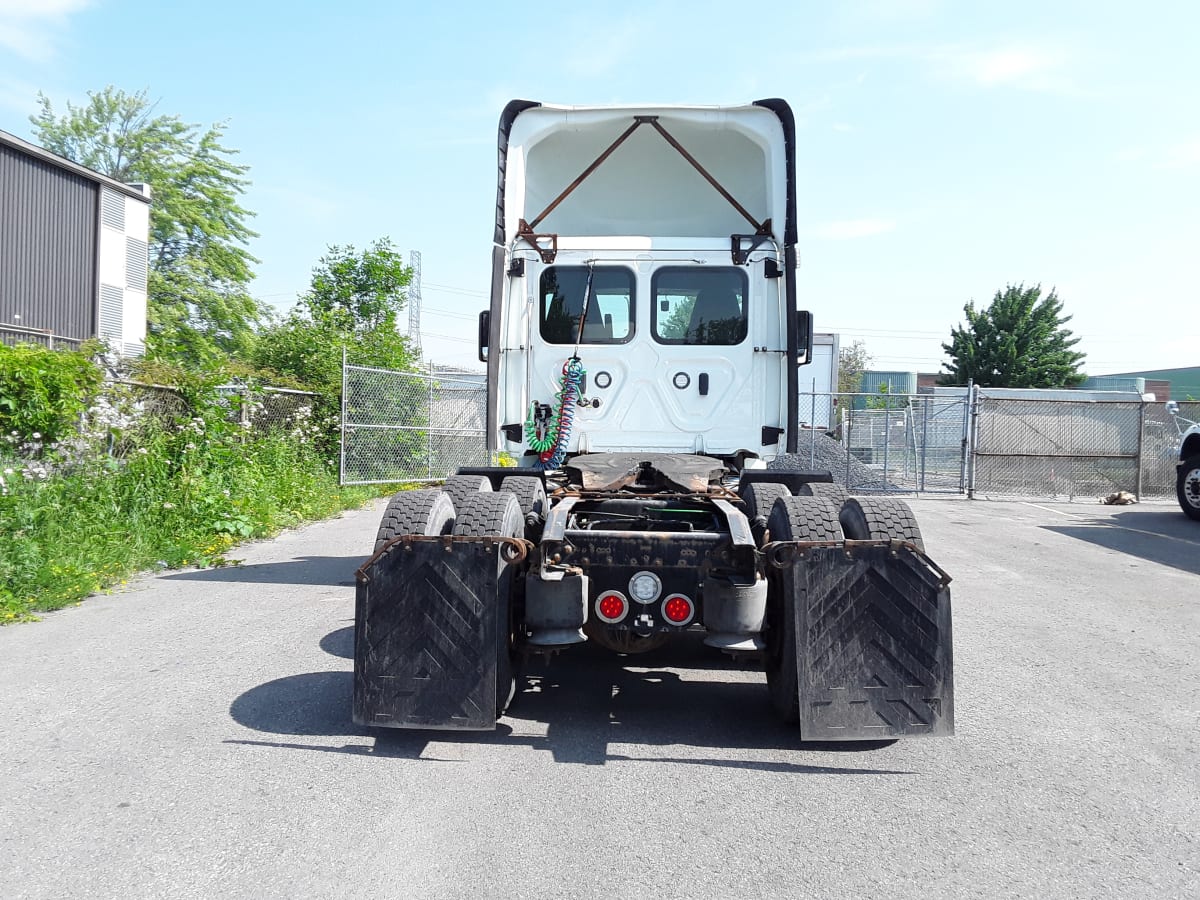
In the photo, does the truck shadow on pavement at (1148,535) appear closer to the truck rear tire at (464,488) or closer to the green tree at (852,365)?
the truck rear tire at (464,488)

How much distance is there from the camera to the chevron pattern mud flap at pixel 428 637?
3.98 m

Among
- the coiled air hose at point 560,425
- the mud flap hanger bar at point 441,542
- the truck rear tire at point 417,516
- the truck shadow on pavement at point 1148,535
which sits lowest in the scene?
the truck shadow on pavement at point 1148,535

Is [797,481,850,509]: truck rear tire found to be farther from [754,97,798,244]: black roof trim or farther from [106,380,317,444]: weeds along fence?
[106,380,317,444]: weeds along fence

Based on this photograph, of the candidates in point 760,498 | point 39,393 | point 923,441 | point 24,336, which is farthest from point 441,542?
point 24,336

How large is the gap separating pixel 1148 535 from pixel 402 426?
11.9m

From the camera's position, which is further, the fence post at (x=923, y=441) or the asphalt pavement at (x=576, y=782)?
the fence post at (x=923, y=441)

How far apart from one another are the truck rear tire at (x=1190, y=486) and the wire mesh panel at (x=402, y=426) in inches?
451

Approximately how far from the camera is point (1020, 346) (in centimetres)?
4494

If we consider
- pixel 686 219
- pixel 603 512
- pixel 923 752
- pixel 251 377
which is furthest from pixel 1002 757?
pixel 251 377

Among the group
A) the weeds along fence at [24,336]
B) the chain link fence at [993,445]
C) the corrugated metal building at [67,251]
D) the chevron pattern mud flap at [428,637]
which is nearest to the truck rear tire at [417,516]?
the chevron pattern mud flap at [428,637]

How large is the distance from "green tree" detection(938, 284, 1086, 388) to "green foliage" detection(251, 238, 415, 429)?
102 ft

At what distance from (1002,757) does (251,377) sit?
11946mm

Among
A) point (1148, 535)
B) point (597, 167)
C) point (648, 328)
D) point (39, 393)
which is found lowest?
point (1148, 535)

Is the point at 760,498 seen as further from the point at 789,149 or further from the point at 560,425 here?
the point at 789,149
